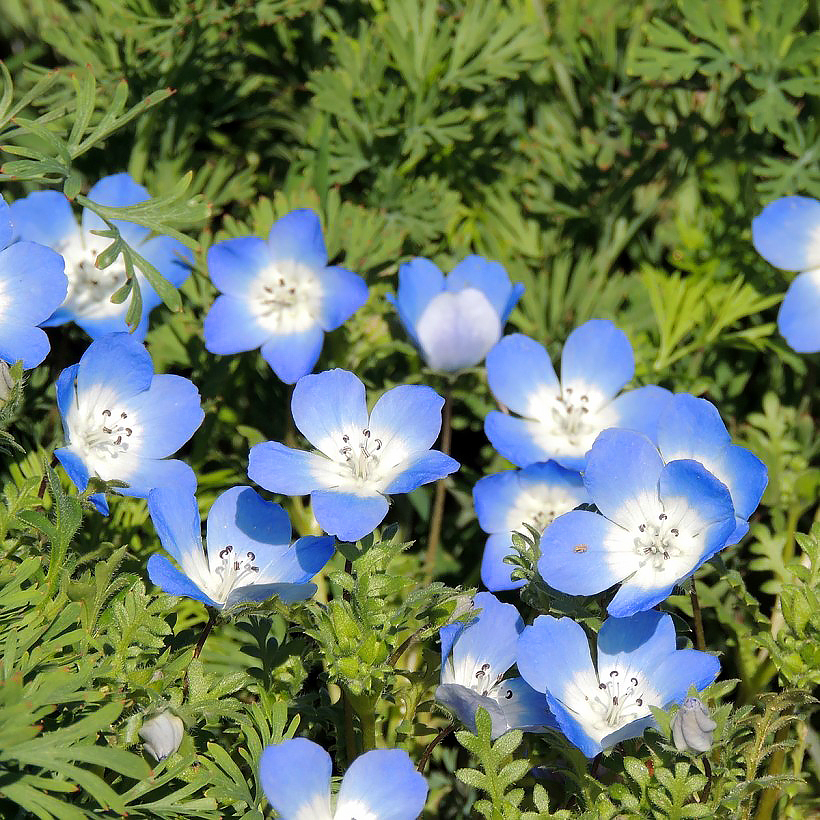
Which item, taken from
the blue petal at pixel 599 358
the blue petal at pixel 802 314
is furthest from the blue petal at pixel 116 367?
the blue petal at pixel 802 314

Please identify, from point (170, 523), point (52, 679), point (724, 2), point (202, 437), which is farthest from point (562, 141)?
point (52, 679)

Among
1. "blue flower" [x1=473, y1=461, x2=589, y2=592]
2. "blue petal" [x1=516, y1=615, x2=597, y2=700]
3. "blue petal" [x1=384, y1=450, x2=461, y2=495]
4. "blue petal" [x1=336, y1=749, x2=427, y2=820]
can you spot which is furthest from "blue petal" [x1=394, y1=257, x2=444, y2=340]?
"blue petal" [x1=336, y1=749, x2=427, y2=820]

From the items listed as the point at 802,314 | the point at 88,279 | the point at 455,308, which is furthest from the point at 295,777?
the point at 802,314

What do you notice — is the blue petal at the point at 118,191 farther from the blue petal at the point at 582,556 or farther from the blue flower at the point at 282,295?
the blue petal at the point at 582,556

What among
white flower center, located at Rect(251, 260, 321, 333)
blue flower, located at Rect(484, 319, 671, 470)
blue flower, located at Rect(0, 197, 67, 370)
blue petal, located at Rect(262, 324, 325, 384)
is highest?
blue flower, located at Rect(0, 197, 67, 370)

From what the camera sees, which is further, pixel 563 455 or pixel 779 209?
pixel 779 209

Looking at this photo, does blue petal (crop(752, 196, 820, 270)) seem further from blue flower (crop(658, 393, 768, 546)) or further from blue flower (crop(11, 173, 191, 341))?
blue flower (crop(11, 173, 191, 341))

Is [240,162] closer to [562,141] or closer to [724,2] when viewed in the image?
[562,141]

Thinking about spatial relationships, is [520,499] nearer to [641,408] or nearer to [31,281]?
[641,408]
